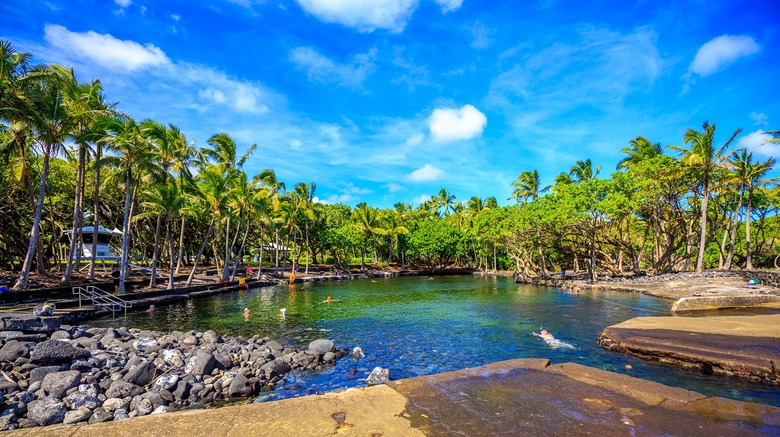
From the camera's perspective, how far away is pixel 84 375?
962cm

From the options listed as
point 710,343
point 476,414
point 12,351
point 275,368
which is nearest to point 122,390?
point 12,351

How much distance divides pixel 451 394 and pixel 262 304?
944 inches

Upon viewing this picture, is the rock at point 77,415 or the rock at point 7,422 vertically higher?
the rock at point 7,422

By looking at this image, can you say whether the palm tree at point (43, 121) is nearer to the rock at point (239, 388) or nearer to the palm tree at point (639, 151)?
the rock at point (239, 388)

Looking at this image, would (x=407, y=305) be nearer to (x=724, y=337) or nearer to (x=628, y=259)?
(x=724, y=337)

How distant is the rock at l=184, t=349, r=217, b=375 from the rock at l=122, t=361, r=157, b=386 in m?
0.86

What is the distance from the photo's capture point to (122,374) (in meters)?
10.0

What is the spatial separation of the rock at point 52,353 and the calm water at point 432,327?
5.35 metres

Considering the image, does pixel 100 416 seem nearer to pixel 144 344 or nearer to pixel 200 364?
pixel 200 364

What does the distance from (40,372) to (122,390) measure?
2.12 metres

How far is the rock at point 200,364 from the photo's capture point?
34.9 feet

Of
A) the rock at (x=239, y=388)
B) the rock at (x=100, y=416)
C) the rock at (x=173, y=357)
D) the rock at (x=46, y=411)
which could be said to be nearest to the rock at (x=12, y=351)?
the rock at (x=46, y=411)

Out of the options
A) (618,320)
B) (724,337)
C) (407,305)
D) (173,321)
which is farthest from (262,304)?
(724,337)

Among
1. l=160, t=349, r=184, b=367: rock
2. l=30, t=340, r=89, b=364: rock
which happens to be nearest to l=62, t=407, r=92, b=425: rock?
l=30, t=340, r=89, b=364: rock
